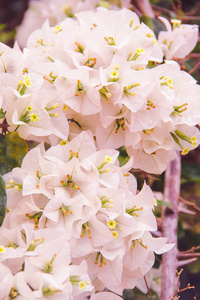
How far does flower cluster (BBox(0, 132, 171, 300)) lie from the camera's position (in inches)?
21.2

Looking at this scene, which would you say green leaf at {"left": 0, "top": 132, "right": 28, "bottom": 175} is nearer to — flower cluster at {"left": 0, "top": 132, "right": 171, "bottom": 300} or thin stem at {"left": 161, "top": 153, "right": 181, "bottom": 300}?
flower cluster at {"left": 0, "top": 132, "right": 171, "bottom": 300}

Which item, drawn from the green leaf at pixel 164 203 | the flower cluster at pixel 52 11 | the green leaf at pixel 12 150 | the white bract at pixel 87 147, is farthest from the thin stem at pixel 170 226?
the flower cluster at pixel 52 11

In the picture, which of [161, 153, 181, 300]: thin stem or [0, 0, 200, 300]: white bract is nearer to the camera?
[0, 0, 200, 300]: white bract

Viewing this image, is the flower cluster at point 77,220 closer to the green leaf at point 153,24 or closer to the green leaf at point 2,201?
the green leaf at point 2,201

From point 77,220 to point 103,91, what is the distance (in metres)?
0.18

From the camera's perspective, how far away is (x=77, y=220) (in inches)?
22.6

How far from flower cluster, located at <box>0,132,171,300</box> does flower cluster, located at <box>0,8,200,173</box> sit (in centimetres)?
5

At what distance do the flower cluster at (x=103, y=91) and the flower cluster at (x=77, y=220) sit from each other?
0.05m

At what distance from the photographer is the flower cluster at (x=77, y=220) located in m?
0.54

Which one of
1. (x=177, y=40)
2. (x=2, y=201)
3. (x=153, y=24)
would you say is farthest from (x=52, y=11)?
(x=2, y=201)

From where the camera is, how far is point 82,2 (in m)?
1.26

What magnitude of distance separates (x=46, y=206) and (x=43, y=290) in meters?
0.10

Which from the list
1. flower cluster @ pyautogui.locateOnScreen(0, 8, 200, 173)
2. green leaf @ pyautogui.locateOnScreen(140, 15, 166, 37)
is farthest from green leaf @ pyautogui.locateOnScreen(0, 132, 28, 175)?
green leaf @ pyautogui.locateOnScreen(140, 15, 166, 37)

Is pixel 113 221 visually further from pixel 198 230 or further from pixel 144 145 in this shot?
pixel 198 230
